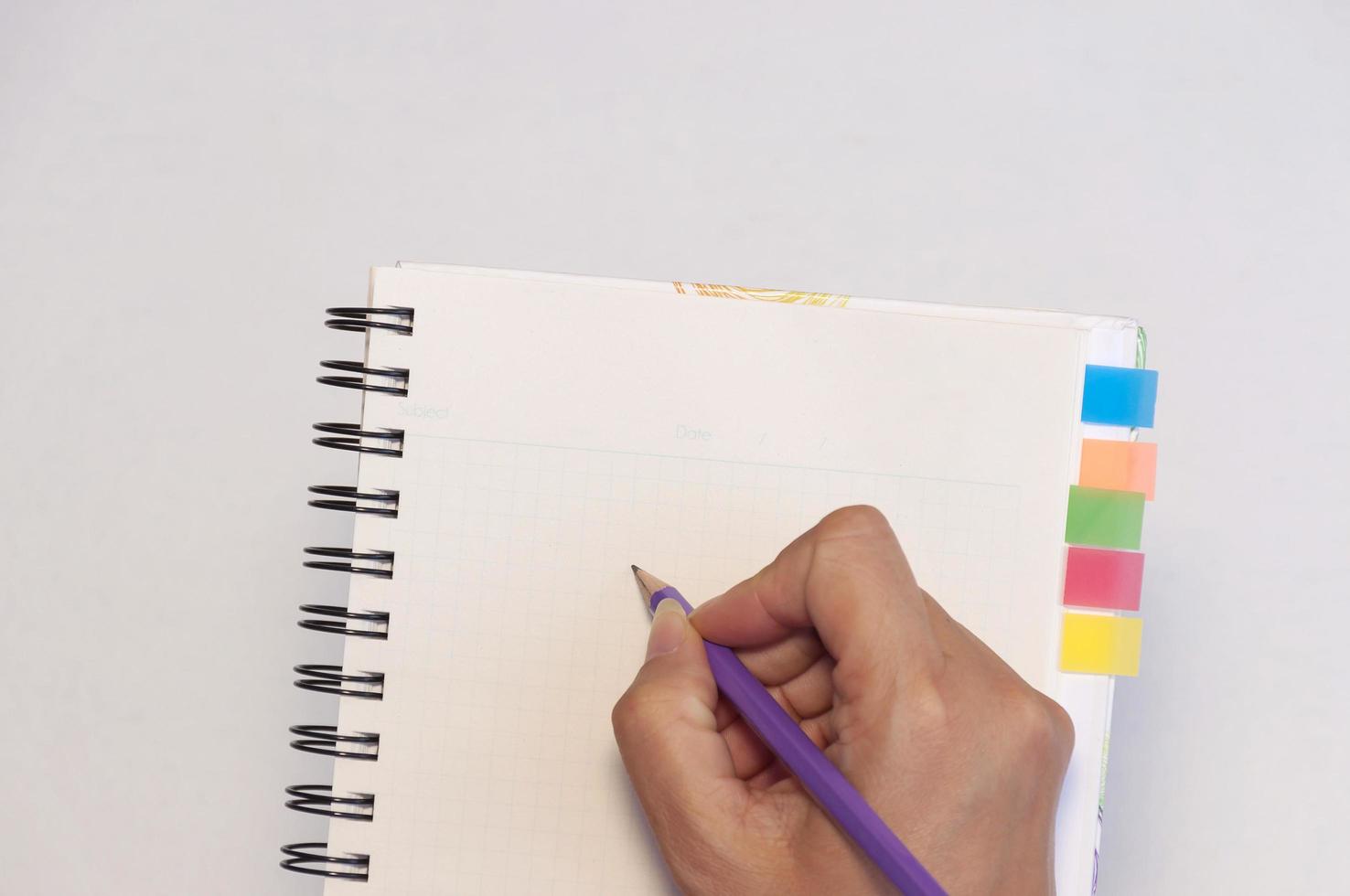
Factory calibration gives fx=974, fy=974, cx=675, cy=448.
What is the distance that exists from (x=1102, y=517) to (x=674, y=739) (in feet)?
1.06

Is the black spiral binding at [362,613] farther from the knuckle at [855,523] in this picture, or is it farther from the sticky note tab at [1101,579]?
the sticky note tab at [1101,579]

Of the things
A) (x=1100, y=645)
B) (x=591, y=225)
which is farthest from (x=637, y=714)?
(x=591, y=225)

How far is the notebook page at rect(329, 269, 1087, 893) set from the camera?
0.64 meters

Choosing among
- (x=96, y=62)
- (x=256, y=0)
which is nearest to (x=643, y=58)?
(x=256, y=0)

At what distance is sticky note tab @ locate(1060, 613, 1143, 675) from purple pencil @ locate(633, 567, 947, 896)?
0.22m

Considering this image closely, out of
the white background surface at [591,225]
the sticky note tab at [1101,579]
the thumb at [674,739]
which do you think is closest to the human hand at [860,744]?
the thumb at [674,739]

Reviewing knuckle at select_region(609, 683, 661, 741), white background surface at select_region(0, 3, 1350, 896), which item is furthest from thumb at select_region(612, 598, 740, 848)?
white background surface at select_region(0, 3, 1350, 896)

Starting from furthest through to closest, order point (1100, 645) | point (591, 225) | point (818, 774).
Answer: point (591, 225)
point (1100, 645)
point (818, 774)

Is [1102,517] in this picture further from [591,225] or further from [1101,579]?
[591,225]

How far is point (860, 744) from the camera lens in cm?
50

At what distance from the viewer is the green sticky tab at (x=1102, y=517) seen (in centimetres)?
64

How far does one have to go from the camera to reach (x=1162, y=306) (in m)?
0.88

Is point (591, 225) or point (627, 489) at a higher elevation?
point (591, 225)

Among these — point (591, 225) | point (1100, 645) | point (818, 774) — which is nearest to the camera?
point (818, 774)
